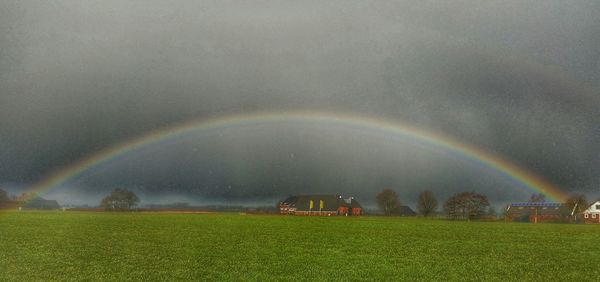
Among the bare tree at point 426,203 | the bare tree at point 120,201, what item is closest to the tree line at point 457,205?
the bare tree at point 426,203

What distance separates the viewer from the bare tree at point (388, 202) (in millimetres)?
183150

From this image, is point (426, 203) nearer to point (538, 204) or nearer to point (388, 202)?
point (388, 202)

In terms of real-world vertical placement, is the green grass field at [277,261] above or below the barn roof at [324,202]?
below

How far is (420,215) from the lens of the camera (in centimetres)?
17338

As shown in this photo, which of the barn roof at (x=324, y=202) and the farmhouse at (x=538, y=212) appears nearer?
the farmhouse at (x=538, y=212)

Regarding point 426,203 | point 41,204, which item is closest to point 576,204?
point 426,203

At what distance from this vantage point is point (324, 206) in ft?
520

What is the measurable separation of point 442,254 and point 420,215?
499ft

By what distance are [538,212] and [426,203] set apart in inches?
1622

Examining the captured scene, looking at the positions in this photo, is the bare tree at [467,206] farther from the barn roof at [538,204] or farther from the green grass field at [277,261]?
the green grass field at [277,261]

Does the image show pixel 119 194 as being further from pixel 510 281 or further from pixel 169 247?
pixel 510 281

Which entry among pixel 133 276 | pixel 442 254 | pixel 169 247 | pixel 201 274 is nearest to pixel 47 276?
pixel 133 276

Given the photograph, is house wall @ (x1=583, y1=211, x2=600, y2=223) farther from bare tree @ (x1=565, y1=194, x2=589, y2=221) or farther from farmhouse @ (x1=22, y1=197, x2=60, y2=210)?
farmhouse @ (x1=22, y1=197, x2=60, y2=210)

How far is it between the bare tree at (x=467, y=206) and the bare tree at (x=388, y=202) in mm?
31606
